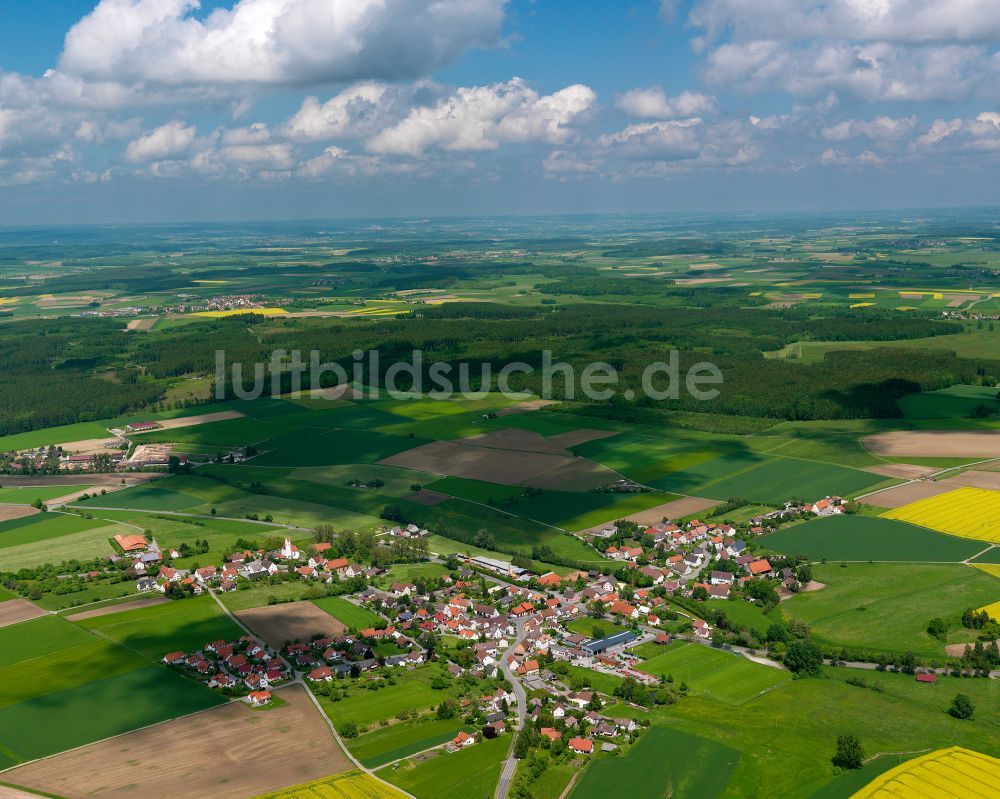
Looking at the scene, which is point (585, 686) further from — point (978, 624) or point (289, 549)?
point (289, 549)

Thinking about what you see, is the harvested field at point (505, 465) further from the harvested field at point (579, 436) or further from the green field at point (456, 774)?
the green field at point (456, 774)

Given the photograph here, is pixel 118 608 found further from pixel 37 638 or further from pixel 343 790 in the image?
pixel 343 790

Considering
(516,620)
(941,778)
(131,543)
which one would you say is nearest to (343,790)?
(516,620)

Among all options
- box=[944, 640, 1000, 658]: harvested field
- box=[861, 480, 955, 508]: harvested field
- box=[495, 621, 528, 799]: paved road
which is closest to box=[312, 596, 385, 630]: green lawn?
box=[495, 621, 528, 799]: paved road

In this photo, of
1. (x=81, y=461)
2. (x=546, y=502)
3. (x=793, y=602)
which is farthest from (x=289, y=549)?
(x=81, y=461)

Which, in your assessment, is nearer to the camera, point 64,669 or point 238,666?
point 64,669

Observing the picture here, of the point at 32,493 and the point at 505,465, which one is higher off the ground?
the point at 505,465

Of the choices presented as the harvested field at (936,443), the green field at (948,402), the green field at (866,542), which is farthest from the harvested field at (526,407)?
the green field at (866,542)
